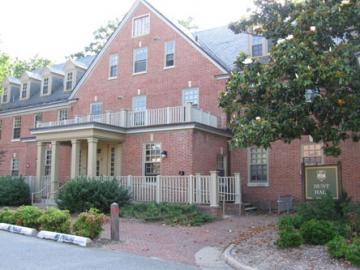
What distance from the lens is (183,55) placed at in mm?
23984

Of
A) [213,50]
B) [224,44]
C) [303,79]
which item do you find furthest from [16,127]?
[303,79]

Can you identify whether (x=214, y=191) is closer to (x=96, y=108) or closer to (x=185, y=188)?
(x=185, y=188)

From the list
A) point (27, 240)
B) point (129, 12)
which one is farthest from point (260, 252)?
point (129, 12)

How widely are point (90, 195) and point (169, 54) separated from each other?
10316 mm

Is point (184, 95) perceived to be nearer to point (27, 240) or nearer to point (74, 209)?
point (74, 209)

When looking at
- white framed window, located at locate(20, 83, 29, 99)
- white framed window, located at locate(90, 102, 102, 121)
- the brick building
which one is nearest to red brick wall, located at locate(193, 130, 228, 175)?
the brick building

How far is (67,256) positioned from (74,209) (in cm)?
869

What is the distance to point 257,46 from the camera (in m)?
23.0

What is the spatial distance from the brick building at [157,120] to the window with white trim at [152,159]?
0.05 metres

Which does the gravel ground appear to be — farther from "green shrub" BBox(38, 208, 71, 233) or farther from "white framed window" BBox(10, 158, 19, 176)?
"white framed window" BBox(10, 158, 19, 176)

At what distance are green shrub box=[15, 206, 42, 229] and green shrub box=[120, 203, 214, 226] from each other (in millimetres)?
4161

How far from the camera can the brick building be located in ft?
65.4

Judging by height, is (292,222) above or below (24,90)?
below

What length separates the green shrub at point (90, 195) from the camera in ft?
58.0
